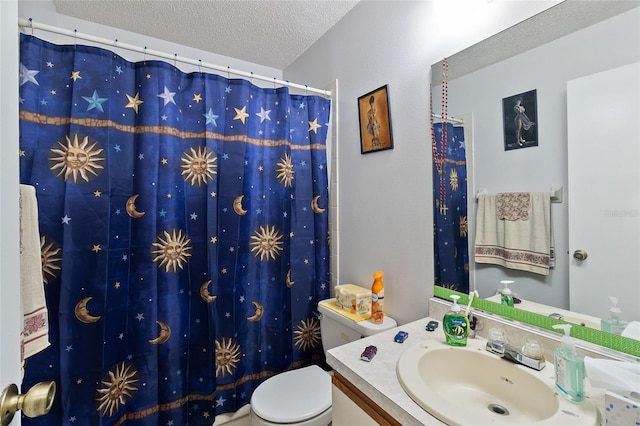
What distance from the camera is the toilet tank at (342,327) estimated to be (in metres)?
1.31

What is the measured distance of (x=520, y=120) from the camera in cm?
98

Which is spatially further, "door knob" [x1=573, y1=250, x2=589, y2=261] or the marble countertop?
"door knob" [x1=573, y1=250, x2=589, y2=261]

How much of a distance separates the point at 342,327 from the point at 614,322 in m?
1.01

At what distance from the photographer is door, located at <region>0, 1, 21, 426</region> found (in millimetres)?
472

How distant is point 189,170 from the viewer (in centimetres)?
145

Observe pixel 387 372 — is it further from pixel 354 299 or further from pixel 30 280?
pixel 30 280

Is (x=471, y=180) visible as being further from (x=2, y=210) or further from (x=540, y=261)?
(x=2, y=210)

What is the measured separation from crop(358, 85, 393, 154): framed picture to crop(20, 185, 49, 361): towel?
1.35 m

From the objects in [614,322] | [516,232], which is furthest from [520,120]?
[614,322]

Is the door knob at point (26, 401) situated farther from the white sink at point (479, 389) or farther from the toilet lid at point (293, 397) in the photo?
the toilet lid at point (293, 397)

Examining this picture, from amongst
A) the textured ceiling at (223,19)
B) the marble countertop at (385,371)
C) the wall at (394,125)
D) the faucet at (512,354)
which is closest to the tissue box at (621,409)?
the faucet at (512,354)

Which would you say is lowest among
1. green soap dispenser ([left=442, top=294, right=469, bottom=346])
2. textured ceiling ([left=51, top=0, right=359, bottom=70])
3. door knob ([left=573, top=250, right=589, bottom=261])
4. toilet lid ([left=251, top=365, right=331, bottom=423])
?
toilet lid ([left=251, top=365, right=331, bottom=423])

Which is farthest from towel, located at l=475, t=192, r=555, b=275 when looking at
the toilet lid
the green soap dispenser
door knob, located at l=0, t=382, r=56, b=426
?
door knob, located at l=0, t=382, r=56, b=426

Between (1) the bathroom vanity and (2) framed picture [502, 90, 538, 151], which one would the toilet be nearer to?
(1) the bathroom vanity
